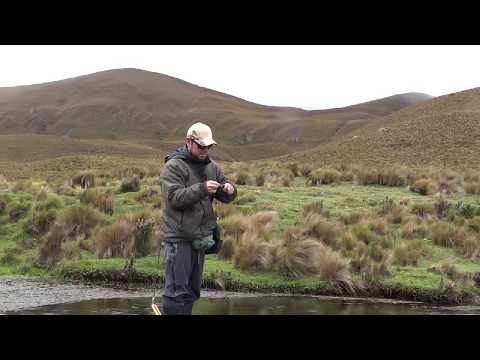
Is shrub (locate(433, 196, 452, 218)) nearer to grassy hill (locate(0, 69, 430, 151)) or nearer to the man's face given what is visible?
the man's face

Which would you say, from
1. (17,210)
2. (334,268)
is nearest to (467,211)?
(334,268)

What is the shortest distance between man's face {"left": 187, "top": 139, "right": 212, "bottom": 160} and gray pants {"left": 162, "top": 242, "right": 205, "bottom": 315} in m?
0.84

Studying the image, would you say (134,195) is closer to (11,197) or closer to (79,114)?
(11,197)

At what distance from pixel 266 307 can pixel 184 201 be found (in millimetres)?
3936

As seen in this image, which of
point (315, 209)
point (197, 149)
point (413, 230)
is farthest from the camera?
point (315, 209)

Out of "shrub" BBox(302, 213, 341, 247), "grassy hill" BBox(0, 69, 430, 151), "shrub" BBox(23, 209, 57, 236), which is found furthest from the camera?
"grassy hill" BBox(0, 69, 430, 151)

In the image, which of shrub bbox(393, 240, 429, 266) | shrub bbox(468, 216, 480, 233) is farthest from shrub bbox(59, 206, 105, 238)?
shrub bbox(468, 216, 480, 233)

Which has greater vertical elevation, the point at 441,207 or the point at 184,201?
the point at 184,201

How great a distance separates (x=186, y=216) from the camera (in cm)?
603

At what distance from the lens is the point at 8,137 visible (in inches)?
2813

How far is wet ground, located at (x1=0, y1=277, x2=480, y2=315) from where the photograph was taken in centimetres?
892

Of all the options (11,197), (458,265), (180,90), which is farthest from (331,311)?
(180,90)

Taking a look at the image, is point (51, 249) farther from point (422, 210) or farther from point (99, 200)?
point (422, 210)
